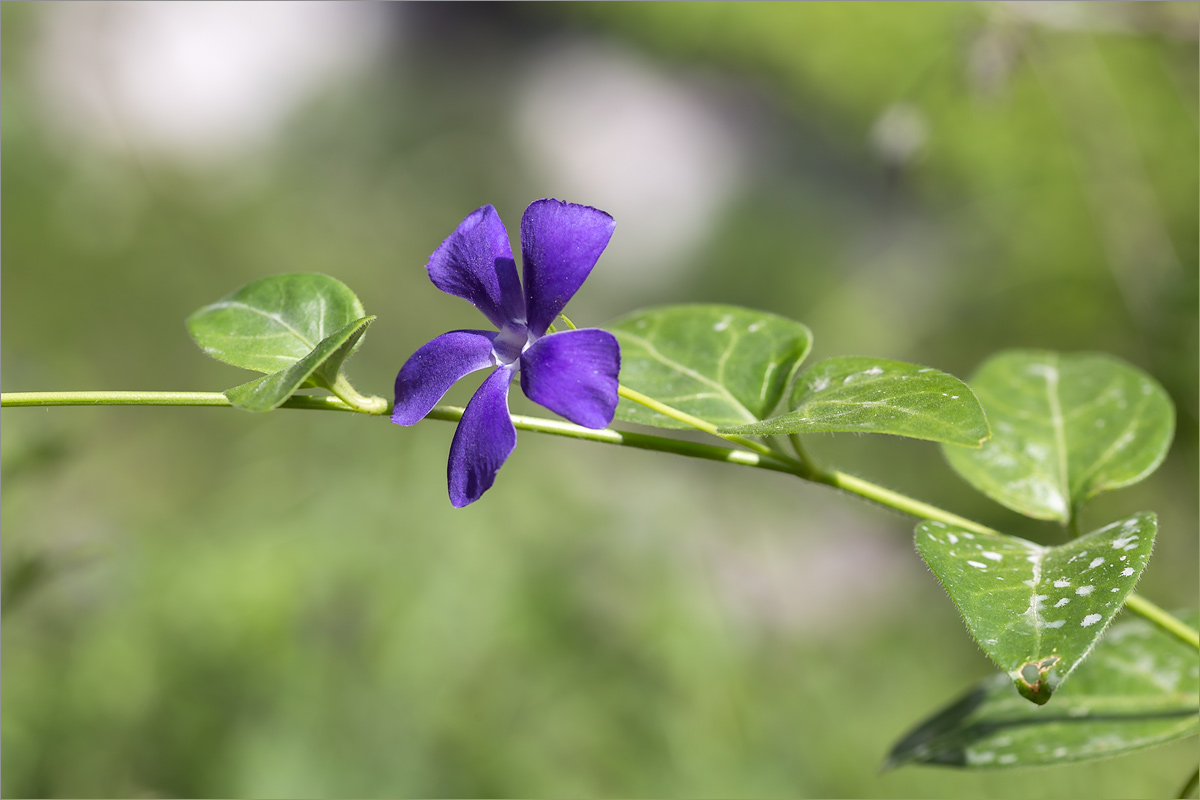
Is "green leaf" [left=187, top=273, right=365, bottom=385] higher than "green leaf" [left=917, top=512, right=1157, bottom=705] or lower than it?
higher

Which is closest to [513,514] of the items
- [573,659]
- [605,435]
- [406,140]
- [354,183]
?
[573,659]

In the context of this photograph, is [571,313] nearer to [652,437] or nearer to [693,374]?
[693,374]

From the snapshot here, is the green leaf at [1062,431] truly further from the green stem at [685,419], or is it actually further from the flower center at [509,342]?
the flower center at [509,342]

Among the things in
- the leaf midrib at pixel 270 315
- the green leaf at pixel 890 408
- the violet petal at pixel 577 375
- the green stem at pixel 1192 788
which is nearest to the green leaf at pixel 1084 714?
the green stem at pixel 1192 788

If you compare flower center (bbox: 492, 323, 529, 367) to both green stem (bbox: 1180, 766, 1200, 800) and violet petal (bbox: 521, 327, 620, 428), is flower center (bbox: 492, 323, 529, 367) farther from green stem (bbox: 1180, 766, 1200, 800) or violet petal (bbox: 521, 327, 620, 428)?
green stem (bbox: 1180, 766, 1200, 800)

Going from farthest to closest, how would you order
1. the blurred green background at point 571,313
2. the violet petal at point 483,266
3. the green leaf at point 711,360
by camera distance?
the blurred green background at point 571,313 < the green leaf at point 711,360 < the violet petal at point 483,266

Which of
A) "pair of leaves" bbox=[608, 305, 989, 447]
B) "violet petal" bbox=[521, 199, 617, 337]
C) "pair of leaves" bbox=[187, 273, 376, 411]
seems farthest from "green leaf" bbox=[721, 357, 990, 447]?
"pair of leaves" bbox=[187, 273, 376, 411]
